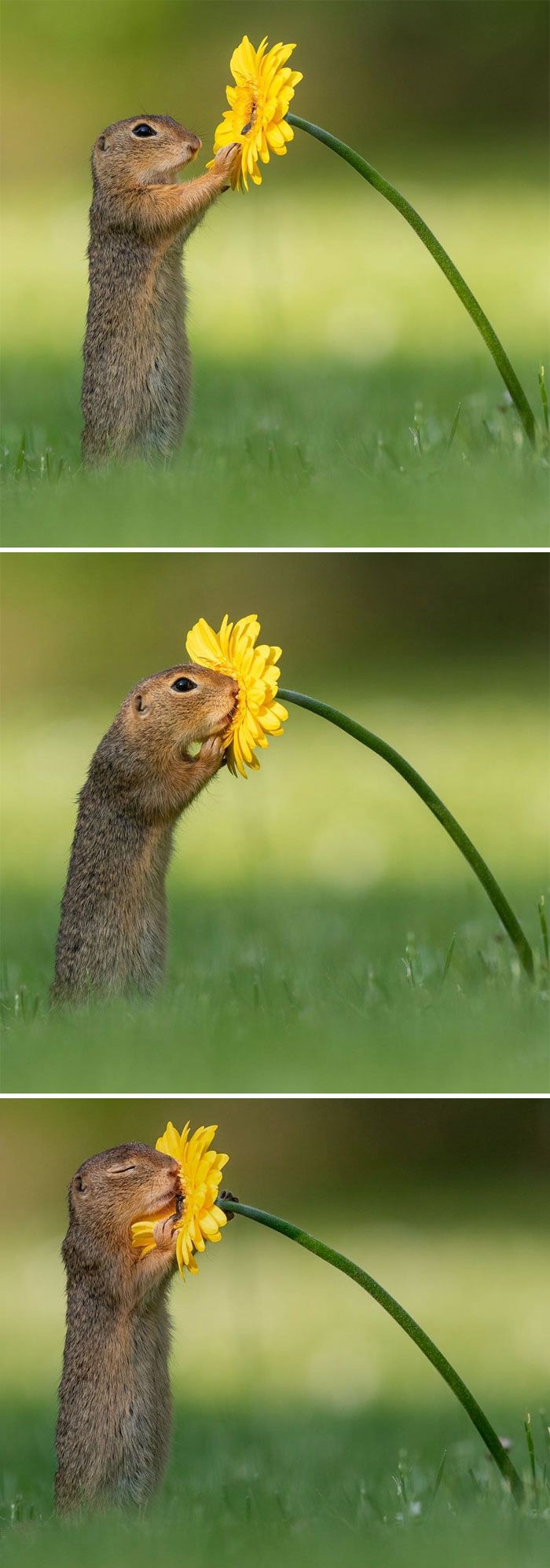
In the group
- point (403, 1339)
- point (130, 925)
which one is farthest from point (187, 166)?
point (403, 1339)

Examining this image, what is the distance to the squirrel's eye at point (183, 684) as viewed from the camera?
1515 millimetres

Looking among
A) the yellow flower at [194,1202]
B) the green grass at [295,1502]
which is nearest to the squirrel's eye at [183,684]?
the yellow flower at [194,1202]

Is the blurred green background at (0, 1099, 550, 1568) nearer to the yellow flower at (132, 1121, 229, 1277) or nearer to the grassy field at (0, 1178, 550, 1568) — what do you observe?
the grassy field at (0, 1178, 550, 1568)

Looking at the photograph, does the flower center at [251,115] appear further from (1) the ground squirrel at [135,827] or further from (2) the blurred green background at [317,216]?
(1) the ground squirrel at [135,827]

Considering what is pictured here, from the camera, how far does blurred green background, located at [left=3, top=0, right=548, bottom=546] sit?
1.67 meters

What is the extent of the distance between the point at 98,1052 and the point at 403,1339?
17.2 inches

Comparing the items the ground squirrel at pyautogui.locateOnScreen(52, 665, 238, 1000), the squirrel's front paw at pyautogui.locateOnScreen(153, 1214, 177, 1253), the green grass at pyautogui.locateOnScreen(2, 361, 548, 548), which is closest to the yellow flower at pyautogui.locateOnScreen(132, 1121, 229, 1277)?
the squirrel's front paw at pyautogui.locateOnScreen(153, 1214, 177, 1253)

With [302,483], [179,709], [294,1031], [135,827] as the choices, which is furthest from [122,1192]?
[302,483]

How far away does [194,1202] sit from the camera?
4.81 feet

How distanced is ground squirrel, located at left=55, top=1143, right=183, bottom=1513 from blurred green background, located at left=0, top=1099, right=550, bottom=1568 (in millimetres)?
107

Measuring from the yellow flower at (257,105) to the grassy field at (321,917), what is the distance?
514 millimetres

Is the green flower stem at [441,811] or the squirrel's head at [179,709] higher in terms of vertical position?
the squirrel's head at [179,709]

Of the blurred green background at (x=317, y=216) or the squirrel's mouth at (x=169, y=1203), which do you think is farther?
the blurred green background at (x=317, y=216)

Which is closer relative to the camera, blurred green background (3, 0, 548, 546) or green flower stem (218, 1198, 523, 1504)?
green flower stem (218, 1198, 523, 1504)
